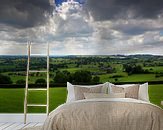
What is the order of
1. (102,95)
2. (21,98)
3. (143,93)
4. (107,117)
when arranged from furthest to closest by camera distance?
(21,98), (143,93), (102,95), (107,117)

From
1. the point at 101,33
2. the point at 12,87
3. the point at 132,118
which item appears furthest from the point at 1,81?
the point at 132,118

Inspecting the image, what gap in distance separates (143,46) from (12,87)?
2967 mm

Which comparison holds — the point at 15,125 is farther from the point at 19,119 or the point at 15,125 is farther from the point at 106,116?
the point at 106,116

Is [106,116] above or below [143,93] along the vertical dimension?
below

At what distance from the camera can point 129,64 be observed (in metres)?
7.08

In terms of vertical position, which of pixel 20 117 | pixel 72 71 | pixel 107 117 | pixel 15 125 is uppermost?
pixel 72 71

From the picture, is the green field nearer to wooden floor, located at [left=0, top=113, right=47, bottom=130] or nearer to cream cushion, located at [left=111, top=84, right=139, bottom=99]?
wooden floor, located at [left=0, top=113, right=47, bottom=130]

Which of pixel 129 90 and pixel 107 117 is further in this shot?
pixel 129 90

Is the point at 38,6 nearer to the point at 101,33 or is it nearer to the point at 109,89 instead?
the point at 101,33

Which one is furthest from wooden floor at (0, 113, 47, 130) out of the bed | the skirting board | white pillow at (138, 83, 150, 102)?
the bed

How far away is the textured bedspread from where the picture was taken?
425 centimetres

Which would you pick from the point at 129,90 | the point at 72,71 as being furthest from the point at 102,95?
the point at 72,71

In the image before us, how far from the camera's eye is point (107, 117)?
430cm

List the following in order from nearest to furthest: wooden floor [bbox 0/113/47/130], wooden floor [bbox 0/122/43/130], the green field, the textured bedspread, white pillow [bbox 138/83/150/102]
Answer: the textured bedspread, white pillow [bbox 138/83/150/102], wooden floor [bbox 0/122/43/130], wooden floor [bbox 0/113/47/130], the green field
